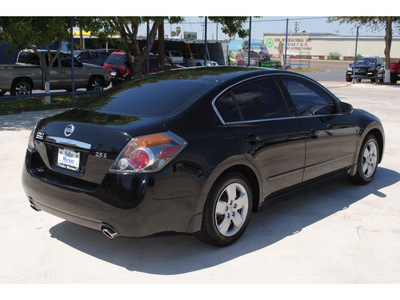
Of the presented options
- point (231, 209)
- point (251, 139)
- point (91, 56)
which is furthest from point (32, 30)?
point (91, 56)

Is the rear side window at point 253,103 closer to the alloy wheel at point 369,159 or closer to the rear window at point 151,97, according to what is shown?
the rear window at point 151,97

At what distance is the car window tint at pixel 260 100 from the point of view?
441 centimetres

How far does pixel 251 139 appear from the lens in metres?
4.27

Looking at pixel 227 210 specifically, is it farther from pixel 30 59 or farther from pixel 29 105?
pixel 30 59

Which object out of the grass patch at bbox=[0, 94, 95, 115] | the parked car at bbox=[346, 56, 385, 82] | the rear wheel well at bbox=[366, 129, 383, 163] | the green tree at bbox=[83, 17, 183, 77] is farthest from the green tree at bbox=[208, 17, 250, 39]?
the rear wheel well at bbox=[366, 129, 383, 163]

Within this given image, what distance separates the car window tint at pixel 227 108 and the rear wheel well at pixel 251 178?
1.49 feet

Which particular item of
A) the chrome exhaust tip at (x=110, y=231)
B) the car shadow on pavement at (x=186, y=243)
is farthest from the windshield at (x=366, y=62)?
the chrome exhaust tip at (x=110, y=231)

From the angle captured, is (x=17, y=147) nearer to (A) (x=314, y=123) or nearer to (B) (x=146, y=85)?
(B) (x=146, y=85)

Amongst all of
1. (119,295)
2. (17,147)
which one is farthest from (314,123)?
(17,147)

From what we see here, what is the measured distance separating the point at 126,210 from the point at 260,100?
189cm

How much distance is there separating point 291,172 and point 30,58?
45.9 ft

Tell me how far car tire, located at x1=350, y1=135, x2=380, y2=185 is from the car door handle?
7.33 feet

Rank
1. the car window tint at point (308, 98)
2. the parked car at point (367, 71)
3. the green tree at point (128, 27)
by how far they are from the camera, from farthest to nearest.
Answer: the parked car at point (367, 71)
the green tree at point (128, 27)
the car window tint at point (308, 98)

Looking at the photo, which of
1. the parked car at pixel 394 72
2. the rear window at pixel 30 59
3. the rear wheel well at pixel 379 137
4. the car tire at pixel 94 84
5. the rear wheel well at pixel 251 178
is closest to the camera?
the rear wheel well at pixel 251 178
